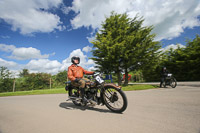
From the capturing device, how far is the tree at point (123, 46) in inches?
383

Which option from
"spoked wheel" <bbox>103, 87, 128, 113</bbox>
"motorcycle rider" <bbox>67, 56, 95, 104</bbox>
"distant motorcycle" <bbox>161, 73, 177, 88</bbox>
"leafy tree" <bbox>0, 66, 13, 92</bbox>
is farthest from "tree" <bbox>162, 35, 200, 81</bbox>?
"leafy tree" <bbox>0, 66, 13, 92</bbox>

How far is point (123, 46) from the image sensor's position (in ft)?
31.4

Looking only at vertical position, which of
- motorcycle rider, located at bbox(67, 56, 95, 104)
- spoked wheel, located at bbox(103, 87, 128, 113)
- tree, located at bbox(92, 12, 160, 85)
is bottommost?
spoked wheel, located at bbox(103, 87, 128, 113)

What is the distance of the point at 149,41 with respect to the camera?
1032 cm

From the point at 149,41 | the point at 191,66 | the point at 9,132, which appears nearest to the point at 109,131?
the point at 9,132

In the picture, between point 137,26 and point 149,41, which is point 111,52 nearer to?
point 149,41

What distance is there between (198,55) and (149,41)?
8.57 meters

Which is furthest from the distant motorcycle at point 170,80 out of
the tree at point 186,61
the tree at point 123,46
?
the tree at point 186,61

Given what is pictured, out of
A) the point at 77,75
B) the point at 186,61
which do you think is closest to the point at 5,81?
the point at 77,75

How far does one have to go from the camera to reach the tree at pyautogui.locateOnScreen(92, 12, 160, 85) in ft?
31.9

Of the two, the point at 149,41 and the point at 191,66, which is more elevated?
the point at 149,41

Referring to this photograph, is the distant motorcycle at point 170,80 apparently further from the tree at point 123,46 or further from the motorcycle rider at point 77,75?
the motorcycle rider at point 77,75

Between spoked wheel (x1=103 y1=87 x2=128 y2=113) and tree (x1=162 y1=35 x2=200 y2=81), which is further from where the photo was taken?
tree (x1=162 y1=35 x2=200 y2=81)

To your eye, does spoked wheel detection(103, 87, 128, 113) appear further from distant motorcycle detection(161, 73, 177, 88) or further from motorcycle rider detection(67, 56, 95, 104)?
distant motorcycle detection(161, 73, 177, 88)
